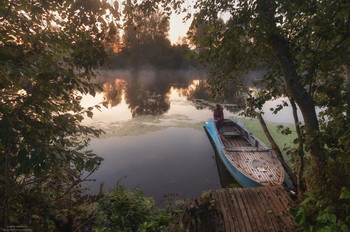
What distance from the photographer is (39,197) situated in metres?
4.02

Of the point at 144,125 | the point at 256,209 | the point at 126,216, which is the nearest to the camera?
the point at 126,216

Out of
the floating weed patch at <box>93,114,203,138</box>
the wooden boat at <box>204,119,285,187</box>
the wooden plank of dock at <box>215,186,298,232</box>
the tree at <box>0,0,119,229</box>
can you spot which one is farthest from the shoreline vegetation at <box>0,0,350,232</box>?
the floating weed patch at <box>93,114,203,138</box>

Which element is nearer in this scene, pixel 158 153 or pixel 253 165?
pixel 253 165

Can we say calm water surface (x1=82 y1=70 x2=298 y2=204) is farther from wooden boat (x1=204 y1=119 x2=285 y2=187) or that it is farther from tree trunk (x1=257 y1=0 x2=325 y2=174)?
tree trunk (x1=257 y1=0 x2=325 y2=174)

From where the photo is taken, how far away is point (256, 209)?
5.15m

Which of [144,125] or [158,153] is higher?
[144,125]

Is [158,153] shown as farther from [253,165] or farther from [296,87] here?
[296,87]

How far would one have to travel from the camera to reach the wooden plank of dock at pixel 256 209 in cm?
459

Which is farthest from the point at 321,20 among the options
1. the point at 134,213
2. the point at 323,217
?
the point at 134,213

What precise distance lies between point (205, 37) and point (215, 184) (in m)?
7.05

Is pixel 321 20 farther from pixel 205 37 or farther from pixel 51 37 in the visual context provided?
pixel 51 37

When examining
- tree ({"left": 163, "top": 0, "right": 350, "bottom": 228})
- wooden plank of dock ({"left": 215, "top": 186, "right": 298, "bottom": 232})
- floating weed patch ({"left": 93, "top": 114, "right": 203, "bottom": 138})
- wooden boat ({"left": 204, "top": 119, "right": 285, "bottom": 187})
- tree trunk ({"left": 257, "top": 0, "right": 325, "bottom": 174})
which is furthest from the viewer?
floating weed patch ({"left": 93, "top": 114, "right": 203, "bottom": 138})

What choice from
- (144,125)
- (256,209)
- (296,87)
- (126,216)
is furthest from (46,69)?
(144,125)

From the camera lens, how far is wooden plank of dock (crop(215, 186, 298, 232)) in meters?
4.59
